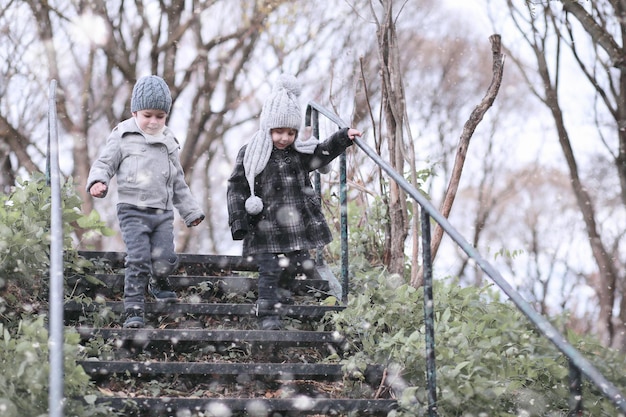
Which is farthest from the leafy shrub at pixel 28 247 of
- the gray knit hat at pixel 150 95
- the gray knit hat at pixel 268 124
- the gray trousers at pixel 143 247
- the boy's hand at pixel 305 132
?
the boy's hand at pixel 305 132

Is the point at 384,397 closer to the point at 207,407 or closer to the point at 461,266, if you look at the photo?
the point at 207,407

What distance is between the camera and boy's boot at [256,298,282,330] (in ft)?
13.8

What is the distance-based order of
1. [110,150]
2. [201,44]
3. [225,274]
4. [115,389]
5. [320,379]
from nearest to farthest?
[115,389] < [320,379] < [110,150] < [225,274] < [201,44]

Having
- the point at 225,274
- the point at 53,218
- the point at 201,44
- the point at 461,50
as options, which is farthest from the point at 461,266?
the point at 53,218

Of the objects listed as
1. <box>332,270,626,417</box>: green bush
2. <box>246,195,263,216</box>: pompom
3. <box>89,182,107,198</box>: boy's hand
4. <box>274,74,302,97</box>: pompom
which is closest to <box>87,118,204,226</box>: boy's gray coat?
<box>89,182,107,198</box>: boy's hand

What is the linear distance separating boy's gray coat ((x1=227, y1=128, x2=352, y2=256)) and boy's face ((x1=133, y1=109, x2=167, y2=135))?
1.70 feet

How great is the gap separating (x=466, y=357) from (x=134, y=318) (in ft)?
5.86

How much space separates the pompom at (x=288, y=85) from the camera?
175 inches

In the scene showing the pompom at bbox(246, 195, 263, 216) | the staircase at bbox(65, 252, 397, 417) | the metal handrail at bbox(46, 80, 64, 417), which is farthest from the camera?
Answer: the pompom at bbox(246, 195, 263, 216)

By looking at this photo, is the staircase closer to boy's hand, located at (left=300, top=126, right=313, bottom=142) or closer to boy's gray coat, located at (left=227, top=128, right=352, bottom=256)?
boy's gray coat, located at (left=227, top=128, right=352, bottom=256)

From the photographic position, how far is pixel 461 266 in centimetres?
1566

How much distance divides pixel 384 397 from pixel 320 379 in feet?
1.13

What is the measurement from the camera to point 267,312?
427cm

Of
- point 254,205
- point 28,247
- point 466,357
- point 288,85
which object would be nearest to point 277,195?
point 254,205
